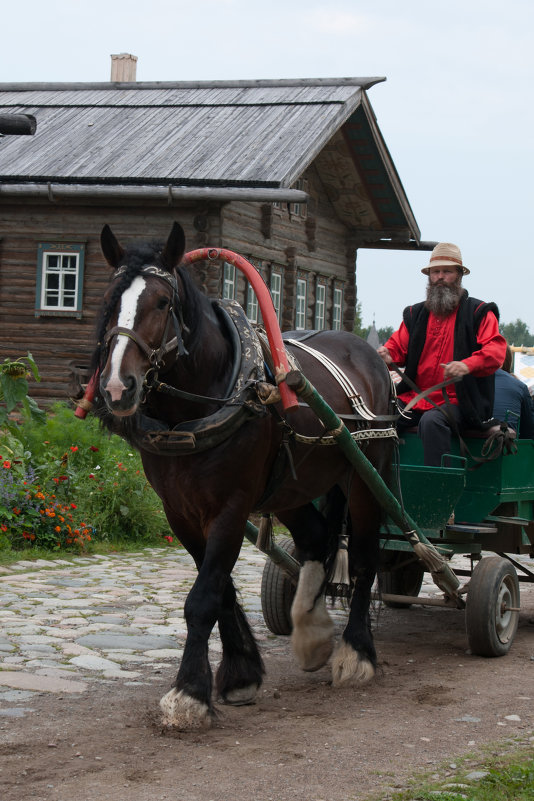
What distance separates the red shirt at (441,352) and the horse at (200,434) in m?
1.32

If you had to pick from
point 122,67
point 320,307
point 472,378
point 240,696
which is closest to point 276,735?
point 240,696

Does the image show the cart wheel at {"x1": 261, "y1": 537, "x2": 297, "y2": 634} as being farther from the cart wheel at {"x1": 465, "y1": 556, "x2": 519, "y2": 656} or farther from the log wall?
the log wall

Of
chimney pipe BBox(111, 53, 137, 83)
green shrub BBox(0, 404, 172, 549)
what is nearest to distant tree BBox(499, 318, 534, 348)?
chimney pipe BBox(111, 53, 137, 83)

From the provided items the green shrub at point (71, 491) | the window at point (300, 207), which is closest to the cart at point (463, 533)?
the green shrub at point (71, 491)

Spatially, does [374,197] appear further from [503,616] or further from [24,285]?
[503,616]

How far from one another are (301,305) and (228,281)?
3244mm

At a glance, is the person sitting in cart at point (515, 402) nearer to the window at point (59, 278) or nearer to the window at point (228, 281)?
the window at point (228, 281)

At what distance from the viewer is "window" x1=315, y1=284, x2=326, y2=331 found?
20.1 m

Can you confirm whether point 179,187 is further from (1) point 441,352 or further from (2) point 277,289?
(1) point 441,352

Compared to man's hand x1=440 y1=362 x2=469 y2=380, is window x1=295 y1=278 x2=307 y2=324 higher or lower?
higher

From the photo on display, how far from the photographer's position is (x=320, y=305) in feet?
66.3

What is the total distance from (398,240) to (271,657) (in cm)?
1609

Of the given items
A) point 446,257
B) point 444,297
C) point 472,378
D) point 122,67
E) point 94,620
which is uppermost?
point 122,67

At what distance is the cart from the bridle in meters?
1.52
